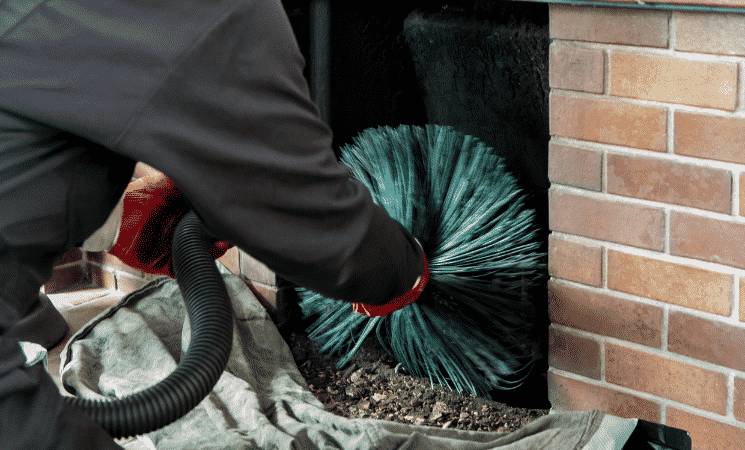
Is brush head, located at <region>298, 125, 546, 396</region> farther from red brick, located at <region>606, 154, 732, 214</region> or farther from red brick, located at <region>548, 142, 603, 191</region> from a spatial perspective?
red brick, located at <region>606, 154, 732, 214</region>

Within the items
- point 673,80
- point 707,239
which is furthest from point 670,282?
point 673,80

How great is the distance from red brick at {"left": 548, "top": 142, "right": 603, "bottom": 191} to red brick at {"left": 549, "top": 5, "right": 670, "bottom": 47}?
0.66 ft

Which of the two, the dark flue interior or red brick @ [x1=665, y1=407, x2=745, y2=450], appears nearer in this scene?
red brick @ [x1=665, y1=407, x2=745, y2=450]

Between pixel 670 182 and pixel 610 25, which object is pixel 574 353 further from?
pixel 610 25

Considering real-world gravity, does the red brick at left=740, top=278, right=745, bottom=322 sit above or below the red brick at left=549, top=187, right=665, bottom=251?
below

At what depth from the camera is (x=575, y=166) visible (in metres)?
1.48

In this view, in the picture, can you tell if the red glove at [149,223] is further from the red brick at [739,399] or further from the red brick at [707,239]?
the red brick at [739,399]

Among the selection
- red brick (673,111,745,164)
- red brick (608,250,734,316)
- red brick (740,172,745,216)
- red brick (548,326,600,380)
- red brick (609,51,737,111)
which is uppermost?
red brick (609,51,737,111)

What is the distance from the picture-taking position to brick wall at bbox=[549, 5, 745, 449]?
130 centimetres

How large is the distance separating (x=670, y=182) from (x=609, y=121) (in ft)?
0.49

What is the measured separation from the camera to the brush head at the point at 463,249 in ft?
5.46

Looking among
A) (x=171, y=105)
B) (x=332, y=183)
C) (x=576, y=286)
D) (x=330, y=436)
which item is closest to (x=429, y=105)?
(x=576, y=286)

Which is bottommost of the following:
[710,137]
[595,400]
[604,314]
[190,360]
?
[595,400]

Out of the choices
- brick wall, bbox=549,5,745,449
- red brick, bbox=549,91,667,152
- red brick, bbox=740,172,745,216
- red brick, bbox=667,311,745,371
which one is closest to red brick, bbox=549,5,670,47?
brick wall, bbox=549,5,745,449
